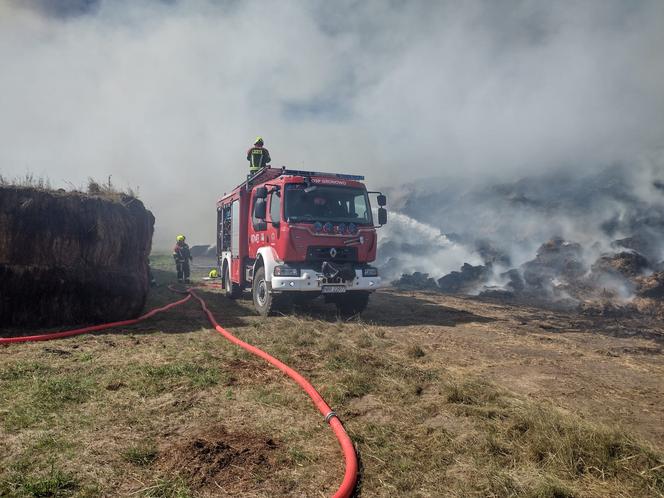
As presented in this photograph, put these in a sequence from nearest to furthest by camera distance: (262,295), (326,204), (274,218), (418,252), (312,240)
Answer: (312,240) < (274,218) < (326,204) < (262,295) < (418,252)

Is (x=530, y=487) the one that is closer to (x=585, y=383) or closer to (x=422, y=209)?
(x=585, y=383)

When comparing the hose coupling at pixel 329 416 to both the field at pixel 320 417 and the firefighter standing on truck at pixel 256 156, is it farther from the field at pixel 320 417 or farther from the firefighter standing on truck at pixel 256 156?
the firefighter standing on truck at pixel 256 156

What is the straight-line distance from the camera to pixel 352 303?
10062 mm

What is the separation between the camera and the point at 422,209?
1545 inches

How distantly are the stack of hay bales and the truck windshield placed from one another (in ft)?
11.7

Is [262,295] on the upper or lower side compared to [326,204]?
lower

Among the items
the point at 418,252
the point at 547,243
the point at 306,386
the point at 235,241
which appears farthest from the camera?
the point at 418,252

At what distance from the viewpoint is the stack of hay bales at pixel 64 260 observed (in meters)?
7.30

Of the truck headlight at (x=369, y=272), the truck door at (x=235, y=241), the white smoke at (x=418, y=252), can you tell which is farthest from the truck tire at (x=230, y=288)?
the white smoke at (x=418, y=252)

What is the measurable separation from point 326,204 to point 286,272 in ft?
5.93

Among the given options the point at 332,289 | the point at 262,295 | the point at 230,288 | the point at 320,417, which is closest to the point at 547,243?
the point at 332,289

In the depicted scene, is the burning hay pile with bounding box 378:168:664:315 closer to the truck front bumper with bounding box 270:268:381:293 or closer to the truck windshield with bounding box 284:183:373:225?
the truck windshield with bounding box 284:183:373:225

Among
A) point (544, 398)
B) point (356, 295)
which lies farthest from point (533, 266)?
point (544, 398)

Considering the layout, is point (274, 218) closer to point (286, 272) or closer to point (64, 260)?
point (286, 272)
